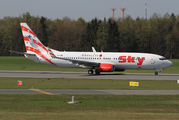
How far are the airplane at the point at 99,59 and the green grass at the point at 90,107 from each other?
1020 inches

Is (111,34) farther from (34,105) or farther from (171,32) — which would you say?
(34,105)

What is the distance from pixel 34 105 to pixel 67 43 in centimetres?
11258

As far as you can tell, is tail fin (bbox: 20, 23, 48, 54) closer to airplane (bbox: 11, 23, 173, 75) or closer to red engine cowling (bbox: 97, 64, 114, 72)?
airplane (bbox: 11, 23, 173, 75)

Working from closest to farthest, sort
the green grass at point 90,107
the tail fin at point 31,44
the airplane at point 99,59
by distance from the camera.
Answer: the green grass at point 90,107 → the airplane at point 99,59 → the tail fin at point 31,44

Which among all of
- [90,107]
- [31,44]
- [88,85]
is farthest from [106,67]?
[90,107]

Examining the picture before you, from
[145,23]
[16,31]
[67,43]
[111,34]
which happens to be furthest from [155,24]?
[16,31]

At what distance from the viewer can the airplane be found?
171ft

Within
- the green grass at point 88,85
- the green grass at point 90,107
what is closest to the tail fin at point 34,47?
the green grass at point 88,85

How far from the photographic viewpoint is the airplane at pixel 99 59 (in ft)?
171

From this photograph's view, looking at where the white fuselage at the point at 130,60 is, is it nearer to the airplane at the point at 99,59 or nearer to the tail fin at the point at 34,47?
the airplane at the point at 99,59

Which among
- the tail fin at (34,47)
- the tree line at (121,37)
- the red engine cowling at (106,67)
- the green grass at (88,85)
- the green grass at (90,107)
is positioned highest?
the tree line at (121,37)

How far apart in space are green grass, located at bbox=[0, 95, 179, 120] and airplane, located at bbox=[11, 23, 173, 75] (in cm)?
2592

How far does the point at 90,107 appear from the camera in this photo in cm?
2094

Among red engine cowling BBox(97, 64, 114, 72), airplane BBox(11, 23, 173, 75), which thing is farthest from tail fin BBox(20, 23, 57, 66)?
red engine cowling BBox(97, 64, 114, 72)
